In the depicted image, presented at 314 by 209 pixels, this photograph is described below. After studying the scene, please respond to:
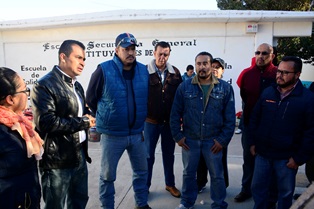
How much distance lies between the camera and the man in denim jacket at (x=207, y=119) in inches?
113

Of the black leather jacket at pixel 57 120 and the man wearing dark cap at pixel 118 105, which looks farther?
the man wearing dark cap at pixel 118 105

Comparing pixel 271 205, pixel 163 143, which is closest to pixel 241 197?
pixel 271 205

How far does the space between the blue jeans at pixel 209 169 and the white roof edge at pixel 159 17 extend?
4.97 meters

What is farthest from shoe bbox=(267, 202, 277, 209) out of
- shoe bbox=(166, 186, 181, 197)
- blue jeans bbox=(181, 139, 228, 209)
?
shoe bbox=(166, 186, 181, 197)

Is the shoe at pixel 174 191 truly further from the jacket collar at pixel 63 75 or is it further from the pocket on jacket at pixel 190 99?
the jacket collar at pixel 63 75

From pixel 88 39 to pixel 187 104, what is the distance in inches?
234

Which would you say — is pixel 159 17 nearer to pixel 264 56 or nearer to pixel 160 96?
pixel 160 96

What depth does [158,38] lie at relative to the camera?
7645 millimetres

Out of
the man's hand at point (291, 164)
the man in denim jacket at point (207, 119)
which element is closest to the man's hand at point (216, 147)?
the man in denim jacket at point (207, 119)

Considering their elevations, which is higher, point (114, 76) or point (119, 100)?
point (114, 76)

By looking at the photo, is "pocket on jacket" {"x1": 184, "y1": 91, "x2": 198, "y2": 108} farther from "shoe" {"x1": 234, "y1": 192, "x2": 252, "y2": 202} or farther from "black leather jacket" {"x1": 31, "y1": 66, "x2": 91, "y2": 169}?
"shoe" {"x1": 234, "y1": 192, "x2": 252, "y2": 202}

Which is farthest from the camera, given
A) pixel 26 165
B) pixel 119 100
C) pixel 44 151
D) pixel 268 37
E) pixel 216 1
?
pixel 216 1

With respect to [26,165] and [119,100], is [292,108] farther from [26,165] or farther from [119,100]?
[26,165]

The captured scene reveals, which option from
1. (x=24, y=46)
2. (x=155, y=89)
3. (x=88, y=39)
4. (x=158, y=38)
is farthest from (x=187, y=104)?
(x=24, y=46)
